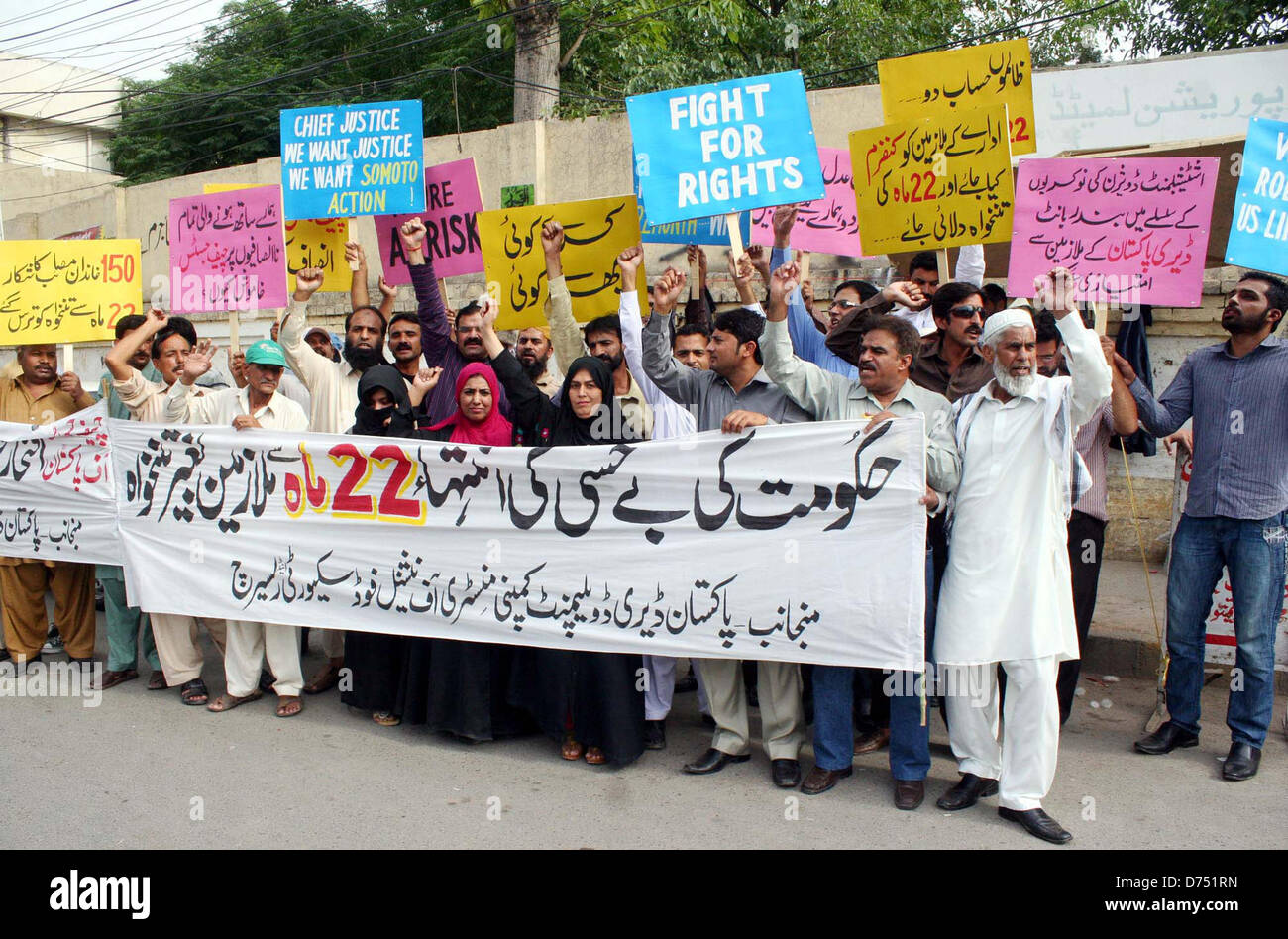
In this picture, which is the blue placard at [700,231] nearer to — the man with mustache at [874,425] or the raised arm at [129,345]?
the man with mustache at [874,425]

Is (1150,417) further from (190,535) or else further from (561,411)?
(190,535)

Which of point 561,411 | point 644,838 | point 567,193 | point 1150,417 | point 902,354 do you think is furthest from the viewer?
point 567,193

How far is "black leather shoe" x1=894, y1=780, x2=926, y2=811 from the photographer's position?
4.19 metres

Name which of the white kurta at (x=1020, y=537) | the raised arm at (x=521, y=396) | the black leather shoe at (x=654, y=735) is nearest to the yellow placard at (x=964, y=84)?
the raised arm at (x=521, y=396)

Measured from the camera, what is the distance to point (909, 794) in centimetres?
420

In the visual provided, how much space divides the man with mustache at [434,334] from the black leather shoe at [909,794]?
2.93 m

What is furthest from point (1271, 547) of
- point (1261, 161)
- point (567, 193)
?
point (567, 193)

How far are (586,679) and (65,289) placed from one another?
4.11m

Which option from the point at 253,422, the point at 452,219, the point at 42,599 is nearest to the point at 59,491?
the point at 42,599

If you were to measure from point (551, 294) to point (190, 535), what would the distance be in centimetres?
218

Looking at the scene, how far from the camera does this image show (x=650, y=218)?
17.4ft

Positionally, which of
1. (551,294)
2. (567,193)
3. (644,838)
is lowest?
(644,838)

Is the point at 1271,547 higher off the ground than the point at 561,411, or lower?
lower

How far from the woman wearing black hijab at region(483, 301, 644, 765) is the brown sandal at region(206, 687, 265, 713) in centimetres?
159
